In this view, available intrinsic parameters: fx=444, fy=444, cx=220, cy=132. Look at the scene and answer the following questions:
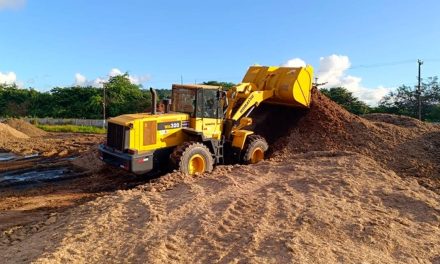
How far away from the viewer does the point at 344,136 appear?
1302cm

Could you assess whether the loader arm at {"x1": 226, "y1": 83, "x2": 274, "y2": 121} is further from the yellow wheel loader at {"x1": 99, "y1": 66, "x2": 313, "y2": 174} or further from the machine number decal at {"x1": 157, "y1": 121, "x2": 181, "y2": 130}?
the machine number decal at {"x1": 157, "y1": 121, "x2": 181, "y2": 130}

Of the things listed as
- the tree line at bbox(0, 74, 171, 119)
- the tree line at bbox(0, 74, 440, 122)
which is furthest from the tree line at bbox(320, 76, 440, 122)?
A: the tree line at bbox(0, 74, 171, 119)

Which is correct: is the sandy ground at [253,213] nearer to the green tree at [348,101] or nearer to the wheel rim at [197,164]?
the wheel rim at [197,164]

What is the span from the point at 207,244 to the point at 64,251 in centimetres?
191

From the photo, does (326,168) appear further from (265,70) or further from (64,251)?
(64,251)

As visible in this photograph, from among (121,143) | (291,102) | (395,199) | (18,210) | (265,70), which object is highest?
(265,70)

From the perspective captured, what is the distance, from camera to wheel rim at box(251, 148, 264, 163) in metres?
12.2

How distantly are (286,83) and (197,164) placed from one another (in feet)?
12.6

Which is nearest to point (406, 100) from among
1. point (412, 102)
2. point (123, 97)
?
→ point (412, 102)

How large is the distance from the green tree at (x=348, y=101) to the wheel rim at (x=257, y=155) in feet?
74.9

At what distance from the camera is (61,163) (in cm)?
1489

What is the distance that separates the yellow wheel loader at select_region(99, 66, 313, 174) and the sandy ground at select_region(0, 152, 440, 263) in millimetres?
1144

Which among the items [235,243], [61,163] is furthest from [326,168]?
[61,163]

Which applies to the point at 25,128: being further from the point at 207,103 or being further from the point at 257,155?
the point at 207,103
